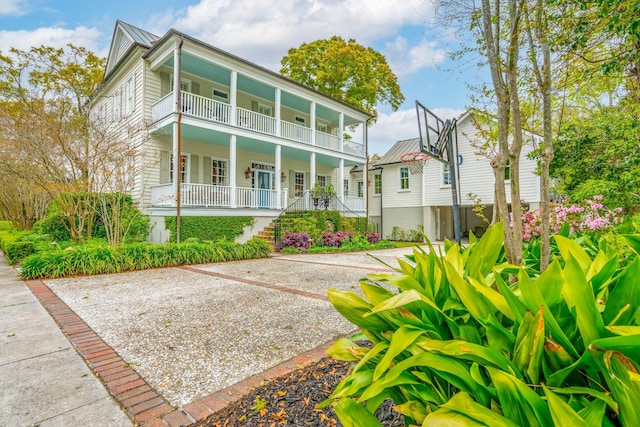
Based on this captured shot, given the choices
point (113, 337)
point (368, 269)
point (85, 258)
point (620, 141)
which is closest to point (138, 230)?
point (85, 258)

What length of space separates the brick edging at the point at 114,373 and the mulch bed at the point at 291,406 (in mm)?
427

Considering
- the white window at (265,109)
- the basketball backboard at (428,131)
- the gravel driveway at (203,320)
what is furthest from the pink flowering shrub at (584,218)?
the white window at (265,109)

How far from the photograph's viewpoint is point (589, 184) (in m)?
5.83

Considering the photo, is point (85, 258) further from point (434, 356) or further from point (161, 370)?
point (434, 356)

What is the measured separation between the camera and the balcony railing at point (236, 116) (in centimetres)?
1112

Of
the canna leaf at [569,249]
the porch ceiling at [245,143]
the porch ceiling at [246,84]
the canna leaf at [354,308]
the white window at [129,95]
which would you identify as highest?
the porch ceiling at [246,84]

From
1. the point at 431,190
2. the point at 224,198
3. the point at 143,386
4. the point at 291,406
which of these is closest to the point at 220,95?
the point at 224,198

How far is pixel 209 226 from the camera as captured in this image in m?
11.1

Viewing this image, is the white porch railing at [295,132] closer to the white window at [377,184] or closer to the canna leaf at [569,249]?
the white window at [377,184]

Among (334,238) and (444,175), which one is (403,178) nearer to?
(444,175)

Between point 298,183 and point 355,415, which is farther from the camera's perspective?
point 298,183

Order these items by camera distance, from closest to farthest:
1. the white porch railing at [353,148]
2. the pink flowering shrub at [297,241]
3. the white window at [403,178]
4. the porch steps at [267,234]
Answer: the pink flowering shrub at [297,241] → the porch steps at [267,234] → the white porch railing at [353,148] → the white window at [403,178]

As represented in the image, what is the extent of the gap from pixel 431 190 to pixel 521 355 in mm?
17030

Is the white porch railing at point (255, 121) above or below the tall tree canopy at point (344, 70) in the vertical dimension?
below
